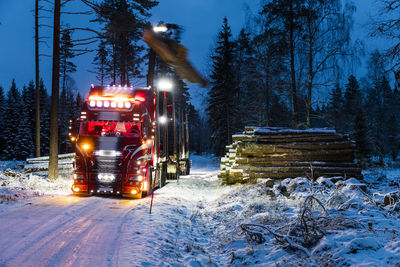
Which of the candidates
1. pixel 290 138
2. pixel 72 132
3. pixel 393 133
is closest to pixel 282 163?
pixel 290 138

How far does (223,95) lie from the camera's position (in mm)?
30594

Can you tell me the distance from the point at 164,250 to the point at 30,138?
4462 centimetres

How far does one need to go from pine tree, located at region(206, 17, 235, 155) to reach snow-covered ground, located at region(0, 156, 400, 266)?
2203 cm

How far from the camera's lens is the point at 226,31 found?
33094 mm

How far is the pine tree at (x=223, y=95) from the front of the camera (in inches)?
1199

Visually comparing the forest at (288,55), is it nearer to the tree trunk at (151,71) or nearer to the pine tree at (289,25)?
the pine tree at (289,25)

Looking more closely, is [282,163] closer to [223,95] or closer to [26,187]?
[26,187]

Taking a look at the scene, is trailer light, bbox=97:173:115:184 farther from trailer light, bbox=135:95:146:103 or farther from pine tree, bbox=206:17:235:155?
pine tree, bbox=206:17:235:155

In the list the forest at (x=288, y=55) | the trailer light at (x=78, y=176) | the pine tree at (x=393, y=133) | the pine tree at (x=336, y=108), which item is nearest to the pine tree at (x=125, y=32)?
the forest at (x=288, y=55)

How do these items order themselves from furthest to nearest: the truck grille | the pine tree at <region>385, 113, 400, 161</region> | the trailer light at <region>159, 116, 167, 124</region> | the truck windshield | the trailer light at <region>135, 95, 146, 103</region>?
the pine tree at <region>385, 113, 400, 161</region> → the trailer light at <region>159, 116, 167, 124</region> → the trailer light at <region>135, 95, 146, 103</region> → the truck windshield → the truck grille

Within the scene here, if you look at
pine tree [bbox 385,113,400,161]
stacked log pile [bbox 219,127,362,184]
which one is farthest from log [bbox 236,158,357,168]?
pine tree [bbox 385,113,400,161]

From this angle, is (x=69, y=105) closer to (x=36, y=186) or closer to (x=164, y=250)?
(x=36, y=186)

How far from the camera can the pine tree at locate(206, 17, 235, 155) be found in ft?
99.9

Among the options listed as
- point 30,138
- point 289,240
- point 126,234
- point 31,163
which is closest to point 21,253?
point 126,234
